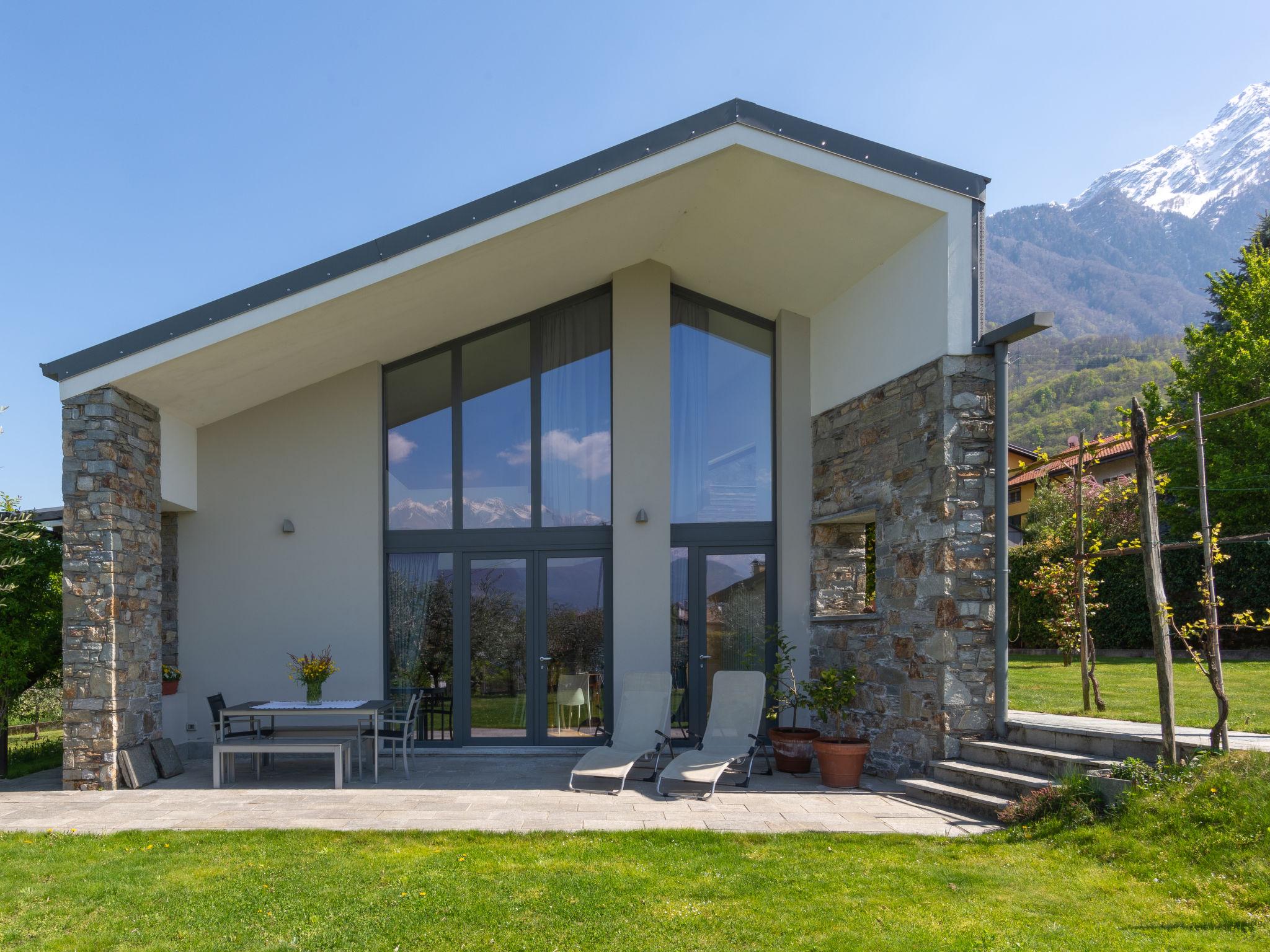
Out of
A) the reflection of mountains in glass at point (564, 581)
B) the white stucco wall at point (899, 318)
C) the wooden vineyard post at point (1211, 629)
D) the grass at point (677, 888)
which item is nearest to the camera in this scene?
the grass at point (677, 888)

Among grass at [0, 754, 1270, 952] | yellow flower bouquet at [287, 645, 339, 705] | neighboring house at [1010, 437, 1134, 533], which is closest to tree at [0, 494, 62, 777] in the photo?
yellow flower bouquet at [287, 645, 339, 705]

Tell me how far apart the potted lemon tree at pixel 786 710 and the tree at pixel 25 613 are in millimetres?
6800

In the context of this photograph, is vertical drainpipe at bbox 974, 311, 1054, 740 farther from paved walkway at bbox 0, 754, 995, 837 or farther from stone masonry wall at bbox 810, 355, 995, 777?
paved walkway at bbox 0, 754, 995, 837

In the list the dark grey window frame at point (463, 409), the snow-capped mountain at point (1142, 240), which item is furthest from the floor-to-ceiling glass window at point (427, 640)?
the snow-capped mountain at point (1142, 240)

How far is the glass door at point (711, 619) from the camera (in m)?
9.60

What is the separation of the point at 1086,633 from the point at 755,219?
194 inches

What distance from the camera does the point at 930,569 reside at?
7289mm

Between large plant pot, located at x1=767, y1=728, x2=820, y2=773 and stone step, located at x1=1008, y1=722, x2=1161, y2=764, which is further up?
stone step, located at x1=1008, y1=722, x2=1161, y2=764

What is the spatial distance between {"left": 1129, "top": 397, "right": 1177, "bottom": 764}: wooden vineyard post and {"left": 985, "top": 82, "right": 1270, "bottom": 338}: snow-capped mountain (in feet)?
273

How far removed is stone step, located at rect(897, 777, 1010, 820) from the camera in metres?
6.19

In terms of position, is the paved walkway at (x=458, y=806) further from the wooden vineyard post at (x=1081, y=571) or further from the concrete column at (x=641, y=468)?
the wooden vineyard post at (x=1081, y=571)

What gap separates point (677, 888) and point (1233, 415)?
18570 millimetres

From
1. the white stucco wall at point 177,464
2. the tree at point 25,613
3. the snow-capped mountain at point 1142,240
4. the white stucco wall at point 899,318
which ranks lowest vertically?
the tree at point 25,613

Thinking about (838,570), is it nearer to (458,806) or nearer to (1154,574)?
(1154,574)
